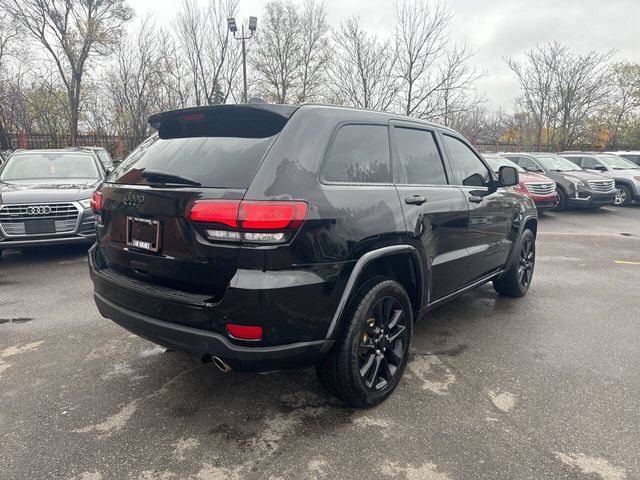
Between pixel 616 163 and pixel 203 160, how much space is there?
16.8 metres

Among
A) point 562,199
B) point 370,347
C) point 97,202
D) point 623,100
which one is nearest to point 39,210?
point 97,202

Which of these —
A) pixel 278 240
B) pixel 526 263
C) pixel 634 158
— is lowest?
pixel 526 263

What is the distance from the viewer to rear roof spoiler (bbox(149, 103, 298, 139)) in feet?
7.79

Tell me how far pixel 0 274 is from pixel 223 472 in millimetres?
5148

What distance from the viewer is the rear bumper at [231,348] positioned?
7.02ft

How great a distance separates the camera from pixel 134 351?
342 centimetres

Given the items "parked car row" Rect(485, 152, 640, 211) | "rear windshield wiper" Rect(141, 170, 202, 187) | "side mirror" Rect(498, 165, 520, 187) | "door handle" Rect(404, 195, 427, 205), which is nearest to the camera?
"rear windshield wiper" Rect(141, 170, 202, 187)

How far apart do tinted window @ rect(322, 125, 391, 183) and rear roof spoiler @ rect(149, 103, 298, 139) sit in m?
0.33

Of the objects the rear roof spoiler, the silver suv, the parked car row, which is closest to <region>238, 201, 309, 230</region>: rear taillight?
the rear roof spoiler

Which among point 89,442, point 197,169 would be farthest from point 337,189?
point 89,442

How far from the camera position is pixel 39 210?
5.81 metres

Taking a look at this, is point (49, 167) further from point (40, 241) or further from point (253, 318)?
point (253, 318)

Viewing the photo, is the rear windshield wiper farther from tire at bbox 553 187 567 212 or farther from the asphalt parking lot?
tire at bbox 553 187 567 212

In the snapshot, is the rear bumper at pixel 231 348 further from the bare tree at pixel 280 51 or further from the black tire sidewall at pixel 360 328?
the bare tree at pixel 280 51
